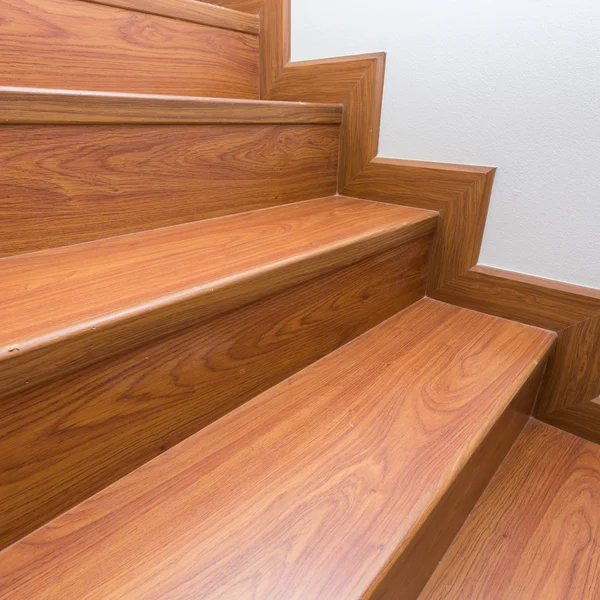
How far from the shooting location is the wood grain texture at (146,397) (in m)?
0.36

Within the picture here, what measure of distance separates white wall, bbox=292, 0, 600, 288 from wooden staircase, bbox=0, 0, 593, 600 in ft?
0.28

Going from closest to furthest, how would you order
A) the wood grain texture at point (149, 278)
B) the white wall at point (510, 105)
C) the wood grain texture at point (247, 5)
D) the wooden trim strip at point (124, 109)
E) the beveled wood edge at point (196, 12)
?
the wood grain texture at point (149, 278), the wooden trim strip at point (124, 109), the white wall at point (510, 105), the beveled wood edge at point (196, 12), the wood grain texture at point (247, 5)

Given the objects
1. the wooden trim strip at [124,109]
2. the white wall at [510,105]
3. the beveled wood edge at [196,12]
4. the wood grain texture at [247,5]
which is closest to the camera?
the wooden trim strip at [124,109]

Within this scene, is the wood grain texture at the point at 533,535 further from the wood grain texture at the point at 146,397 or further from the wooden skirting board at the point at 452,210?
the wood grain texture at the point at 146,397

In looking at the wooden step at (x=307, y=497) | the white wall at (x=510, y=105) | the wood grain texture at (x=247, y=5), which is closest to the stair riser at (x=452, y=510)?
the wooden step at (x=307, y=497)

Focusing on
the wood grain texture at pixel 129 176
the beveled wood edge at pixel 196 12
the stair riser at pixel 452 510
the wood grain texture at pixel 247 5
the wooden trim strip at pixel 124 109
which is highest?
the wood grain texture at pixel 247 5

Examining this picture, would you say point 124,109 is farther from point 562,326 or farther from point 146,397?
point 562,326

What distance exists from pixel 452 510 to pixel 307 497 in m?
0.20

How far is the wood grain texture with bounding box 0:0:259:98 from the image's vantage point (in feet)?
2.22

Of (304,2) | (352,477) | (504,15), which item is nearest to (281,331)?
(352,477)

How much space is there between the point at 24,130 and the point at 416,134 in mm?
647

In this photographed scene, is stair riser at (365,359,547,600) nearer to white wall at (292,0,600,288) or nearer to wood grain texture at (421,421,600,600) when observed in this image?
wood grain texture at (421,421,600,600)

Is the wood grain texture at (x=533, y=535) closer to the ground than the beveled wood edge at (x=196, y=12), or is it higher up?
closer to the ground

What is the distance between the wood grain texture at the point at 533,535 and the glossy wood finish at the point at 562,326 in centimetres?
6
